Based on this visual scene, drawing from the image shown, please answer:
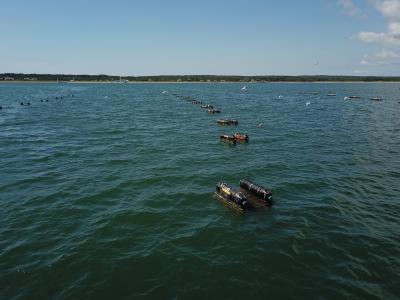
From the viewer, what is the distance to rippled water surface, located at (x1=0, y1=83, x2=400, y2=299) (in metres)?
19.0

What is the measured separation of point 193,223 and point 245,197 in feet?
17.2

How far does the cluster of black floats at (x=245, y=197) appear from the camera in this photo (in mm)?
27922

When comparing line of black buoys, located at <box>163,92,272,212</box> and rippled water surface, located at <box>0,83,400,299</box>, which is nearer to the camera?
rippled water surface, located at <box>0,83,400,299</box>

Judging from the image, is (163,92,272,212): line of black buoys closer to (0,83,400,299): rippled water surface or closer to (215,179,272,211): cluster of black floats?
(215,179,272,211): cluster of black floats

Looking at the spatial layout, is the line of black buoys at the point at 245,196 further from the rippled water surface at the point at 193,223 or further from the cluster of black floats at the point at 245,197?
the rippled water surface at the point at 193,223

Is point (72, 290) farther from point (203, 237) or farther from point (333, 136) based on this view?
point (333, 136)

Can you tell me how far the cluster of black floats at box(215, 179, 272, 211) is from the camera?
27922mm

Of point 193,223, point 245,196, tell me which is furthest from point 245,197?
point 193,223

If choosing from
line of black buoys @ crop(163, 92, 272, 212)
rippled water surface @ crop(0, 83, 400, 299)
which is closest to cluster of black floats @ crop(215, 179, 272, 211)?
line of black buoys @ crop(163, 92, 272, 212)

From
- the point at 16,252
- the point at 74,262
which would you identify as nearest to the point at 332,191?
the point at 74,262

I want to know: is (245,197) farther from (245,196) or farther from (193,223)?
(193,223)

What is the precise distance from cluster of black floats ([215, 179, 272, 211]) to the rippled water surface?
0.79 metres

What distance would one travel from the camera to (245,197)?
28078mm

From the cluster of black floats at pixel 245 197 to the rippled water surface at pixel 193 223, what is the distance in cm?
79
